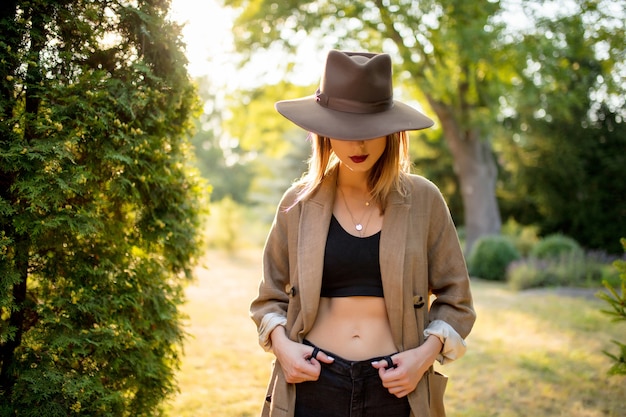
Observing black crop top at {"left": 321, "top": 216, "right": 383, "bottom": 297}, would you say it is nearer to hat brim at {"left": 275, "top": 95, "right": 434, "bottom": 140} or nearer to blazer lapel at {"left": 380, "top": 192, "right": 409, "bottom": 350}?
blazer lapel at {"left": 380, "top": 192, "right": 409, "bottom": 350}

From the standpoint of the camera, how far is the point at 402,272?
6.88ft

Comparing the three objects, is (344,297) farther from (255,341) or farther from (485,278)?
(485,278)

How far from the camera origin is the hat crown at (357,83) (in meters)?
2.07

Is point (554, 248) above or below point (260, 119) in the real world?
below

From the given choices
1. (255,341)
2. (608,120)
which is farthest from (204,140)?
(255,341)

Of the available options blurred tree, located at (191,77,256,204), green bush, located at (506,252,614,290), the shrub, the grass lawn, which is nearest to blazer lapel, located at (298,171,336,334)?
the grass lawn

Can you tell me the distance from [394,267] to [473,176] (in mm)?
15536

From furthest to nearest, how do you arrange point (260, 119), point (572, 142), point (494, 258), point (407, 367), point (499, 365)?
point (260, 119) → point (572, 142) → point (494, 258) → point (499, 365) → point (407, 367)

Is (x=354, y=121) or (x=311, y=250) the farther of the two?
(x=311, y=250)

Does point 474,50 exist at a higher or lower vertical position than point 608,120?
higher

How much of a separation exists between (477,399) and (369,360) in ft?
11.0

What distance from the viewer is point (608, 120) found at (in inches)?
636

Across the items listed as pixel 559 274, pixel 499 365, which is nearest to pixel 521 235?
pixel 559 274

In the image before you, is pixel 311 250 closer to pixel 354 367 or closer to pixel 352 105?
pixel 354 367
